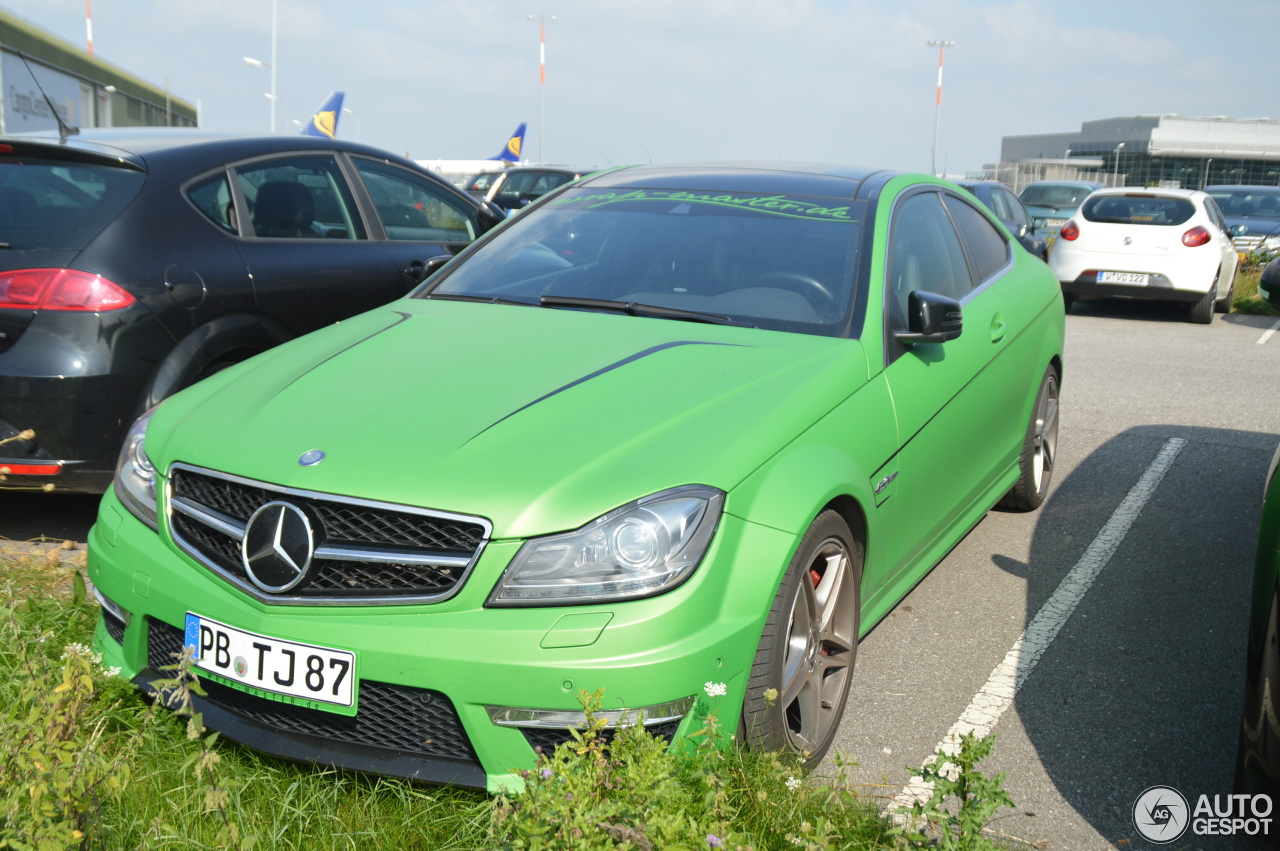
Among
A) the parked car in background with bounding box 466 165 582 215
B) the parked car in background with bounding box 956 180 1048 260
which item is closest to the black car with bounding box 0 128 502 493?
the parked car in background with bounding box 956 180 1048 260

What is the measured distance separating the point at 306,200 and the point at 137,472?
8.41 feet

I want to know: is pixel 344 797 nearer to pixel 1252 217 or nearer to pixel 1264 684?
pixel 1264 684

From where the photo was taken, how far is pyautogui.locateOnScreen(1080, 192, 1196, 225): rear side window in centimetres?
1273

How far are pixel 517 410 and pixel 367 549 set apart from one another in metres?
0.55

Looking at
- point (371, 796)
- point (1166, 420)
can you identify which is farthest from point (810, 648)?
point (1166, 420)

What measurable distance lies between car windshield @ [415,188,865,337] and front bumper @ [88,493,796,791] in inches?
48.0

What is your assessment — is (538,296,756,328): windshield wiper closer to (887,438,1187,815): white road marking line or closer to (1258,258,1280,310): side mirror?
(887,438,1187,815): white road marking line

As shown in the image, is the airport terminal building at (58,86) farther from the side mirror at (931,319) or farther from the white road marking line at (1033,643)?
the side mirror at (931,319)

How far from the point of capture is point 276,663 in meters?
2.52

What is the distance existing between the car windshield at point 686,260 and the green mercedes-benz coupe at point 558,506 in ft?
0.05

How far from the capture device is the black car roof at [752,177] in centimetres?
422

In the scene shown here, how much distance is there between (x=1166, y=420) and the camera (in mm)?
7516

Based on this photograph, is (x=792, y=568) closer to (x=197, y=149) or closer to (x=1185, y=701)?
(x=1185, y=701)

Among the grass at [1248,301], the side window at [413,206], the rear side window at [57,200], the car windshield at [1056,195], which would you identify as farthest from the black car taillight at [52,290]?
the car windshield at [1056,195]
